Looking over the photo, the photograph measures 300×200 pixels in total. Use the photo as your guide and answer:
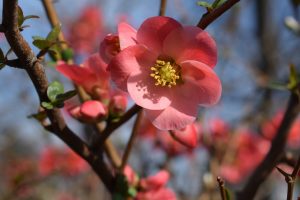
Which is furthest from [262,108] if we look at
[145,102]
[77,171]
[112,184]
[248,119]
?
[145,102]

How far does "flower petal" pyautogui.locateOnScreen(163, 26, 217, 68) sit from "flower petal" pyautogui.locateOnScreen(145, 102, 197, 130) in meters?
0.08

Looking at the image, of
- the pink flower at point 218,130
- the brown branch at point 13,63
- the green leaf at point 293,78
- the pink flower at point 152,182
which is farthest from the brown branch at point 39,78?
the pink flower at point 218,130

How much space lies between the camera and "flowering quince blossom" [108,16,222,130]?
0.67m

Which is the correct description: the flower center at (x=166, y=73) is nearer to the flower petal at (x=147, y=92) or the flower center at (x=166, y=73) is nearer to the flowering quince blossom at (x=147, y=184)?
the flower petal at (x=147, y=92)

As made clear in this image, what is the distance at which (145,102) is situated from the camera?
696 mm

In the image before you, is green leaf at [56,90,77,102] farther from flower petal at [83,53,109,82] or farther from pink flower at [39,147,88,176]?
pink flower at [39,147,88,176]

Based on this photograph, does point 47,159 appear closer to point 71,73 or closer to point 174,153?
point 174,153

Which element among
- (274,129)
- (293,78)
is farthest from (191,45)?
(274,129)

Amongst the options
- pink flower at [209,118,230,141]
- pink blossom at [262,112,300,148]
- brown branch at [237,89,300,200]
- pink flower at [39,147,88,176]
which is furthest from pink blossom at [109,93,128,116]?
pink flower at [39,147,88,176]

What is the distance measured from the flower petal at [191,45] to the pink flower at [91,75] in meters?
0.15

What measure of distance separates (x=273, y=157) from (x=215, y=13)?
51 cm

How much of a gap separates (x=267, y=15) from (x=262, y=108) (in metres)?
1.98

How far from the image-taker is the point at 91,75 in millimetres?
830

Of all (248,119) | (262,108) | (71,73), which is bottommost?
(262,108)
